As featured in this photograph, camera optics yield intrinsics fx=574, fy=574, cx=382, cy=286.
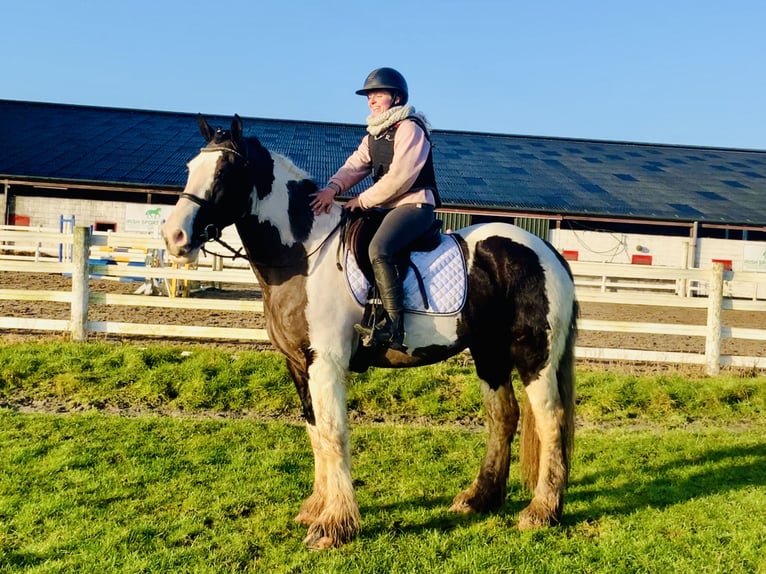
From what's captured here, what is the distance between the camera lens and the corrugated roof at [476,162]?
22.0 m

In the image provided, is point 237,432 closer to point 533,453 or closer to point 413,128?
point 533,453

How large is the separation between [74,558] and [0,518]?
81 cm

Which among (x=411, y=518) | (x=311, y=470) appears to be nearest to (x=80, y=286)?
(x=311, y=470)

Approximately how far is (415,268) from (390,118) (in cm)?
95

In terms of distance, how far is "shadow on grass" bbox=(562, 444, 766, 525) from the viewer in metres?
3.99

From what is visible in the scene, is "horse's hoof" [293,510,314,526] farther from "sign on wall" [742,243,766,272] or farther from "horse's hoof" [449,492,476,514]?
"sign on wall" [742,243,766,272]

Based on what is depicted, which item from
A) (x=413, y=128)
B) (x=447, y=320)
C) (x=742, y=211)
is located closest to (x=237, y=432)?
(x=447, y=320)

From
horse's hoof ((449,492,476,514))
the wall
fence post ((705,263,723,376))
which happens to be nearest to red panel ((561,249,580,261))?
the wall

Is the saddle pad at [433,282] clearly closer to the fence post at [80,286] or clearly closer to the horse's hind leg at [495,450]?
the horse's hind leg at [495,450]

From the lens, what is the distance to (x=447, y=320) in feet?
11.8

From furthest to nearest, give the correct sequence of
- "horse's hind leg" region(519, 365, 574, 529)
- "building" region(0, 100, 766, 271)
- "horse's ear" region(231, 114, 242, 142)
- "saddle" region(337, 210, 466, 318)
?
"building" region(0, 100, 766, 271) < "horse's hind leg" region(519, 365, 574, 529) < "saddle" region(337, 210, 466, 318) < "horse's ear" region(231, 114, 242, 142)

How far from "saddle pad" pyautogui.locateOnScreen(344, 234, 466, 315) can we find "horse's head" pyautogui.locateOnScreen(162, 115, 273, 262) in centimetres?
74

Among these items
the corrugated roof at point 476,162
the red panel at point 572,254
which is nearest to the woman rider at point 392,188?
the corrugated roof at point 476,162

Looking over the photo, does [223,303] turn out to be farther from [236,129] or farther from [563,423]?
[563,423]
